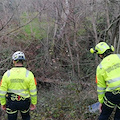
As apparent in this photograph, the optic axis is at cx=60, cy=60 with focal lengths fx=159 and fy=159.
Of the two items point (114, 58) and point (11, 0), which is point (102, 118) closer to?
point (114, 58)

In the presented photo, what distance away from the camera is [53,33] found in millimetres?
9094

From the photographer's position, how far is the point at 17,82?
120 inches

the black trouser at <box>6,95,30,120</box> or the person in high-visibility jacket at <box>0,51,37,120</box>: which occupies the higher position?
the person in high-visibility jacket at <box>0,51,37,120</box>

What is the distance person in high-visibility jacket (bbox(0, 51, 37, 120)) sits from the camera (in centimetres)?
306

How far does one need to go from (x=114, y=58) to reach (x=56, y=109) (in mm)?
2597

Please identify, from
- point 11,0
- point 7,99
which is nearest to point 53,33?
point 11,0

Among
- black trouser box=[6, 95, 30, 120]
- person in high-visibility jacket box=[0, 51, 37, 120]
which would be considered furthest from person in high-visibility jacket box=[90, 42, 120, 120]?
black trouser box=[6, 95, 30, 120]

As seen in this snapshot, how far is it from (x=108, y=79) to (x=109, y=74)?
91 millimetres

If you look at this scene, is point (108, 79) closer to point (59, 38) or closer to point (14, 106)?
point (14, 106)

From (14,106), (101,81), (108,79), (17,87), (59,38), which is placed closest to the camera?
(108,79)

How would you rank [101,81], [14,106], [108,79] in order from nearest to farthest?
[108,79], [101,81], [14,106]

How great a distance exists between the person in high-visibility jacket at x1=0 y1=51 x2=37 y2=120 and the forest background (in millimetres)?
2193

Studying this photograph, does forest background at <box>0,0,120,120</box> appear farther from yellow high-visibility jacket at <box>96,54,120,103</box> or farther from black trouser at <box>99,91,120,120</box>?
yellow high-visibility jacket at <box>96,54,120,103</box>

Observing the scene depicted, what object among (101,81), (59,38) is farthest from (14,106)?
(59,38)
